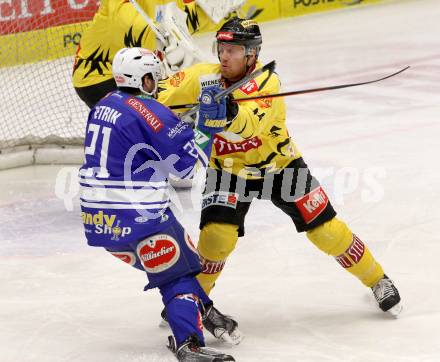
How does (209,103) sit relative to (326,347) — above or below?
above

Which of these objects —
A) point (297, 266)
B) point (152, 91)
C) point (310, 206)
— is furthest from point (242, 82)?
point (297, 266)

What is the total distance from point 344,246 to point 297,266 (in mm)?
742

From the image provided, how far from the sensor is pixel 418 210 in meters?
5.50

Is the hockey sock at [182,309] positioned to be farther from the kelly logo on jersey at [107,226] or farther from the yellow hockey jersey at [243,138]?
the yellow hockey jersey at [243,138]

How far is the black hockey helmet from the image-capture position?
154 inches

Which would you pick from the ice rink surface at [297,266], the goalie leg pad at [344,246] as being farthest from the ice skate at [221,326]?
the goalie leg pad at [344,246]

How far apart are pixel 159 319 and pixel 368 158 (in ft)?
8.11

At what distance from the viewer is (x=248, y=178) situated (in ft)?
13.5

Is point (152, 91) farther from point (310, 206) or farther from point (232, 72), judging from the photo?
point (310, 206)

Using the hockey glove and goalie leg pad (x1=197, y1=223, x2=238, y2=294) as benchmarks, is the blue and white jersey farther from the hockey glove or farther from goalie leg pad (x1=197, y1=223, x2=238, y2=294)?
goalie leg pad (x1=197, y1=223, x2=238, y2=294)

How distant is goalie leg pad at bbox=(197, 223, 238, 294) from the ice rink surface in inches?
10.0

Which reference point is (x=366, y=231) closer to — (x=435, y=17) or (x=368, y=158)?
(x=368, y=158)

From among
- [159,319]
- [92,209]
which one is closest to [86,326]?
[159,319]

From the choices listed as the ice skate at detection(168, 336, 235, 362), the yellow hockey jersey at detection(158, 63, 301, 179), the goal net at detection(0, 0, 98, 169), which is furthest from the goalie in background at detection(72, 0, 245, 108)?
the ice skate at detection(168, 336, 235, 362)
